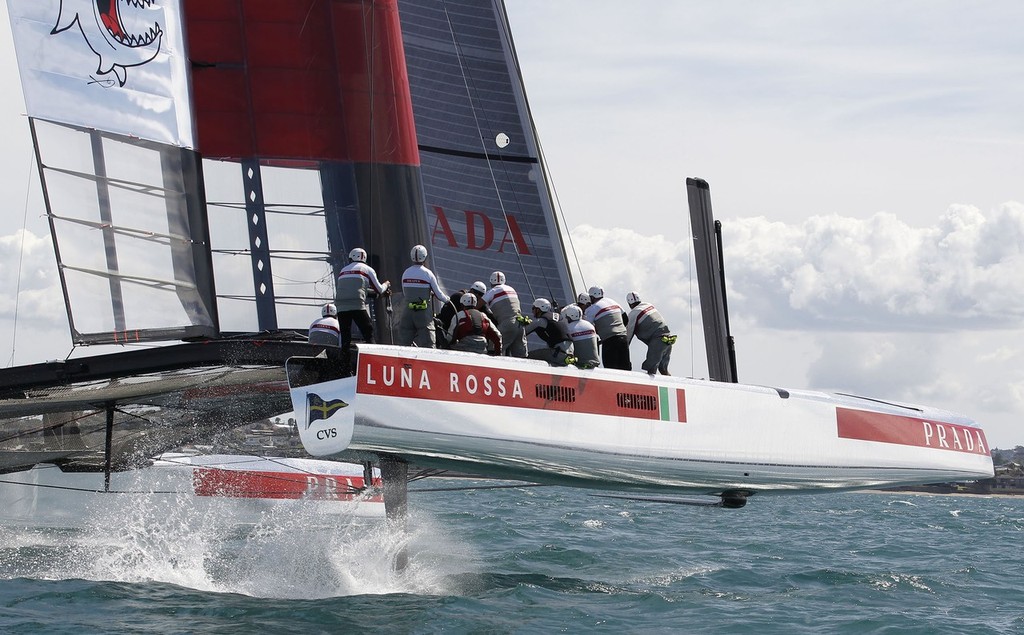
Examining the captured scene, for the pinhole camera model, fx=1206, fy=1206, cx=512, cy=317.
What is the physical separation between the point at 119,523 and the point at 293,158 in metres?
6.80

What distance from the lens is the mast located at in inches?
427

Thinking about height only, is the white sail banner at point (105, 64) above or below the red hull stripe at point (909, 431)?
above

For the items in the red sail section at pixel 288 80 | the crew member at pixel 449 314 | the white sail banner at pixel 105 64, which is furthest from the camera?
the red sail section at pixel 288 80

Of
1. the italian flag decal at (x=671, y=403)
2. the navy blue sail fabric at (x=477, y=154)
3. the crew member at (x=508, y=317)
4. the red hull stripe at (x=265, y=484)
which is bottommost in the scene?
the red hull stripe at (x=265, y=484)

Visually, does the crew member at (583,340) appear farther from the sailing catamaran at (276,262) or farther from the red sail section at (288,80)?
the red sail section at (288,80)

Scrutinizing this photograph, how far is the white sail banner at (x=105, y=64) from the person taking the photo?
29.4 feet

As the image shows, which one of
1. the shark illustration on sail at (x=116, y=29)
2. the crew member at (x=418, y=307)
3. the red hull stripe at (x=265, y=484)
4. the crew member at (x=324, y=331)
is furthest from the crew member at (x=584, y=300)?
the red hull stripe at (x=265, y=484)

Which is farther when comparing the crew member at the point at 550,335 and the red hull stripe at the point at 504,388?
the crew member at the point at 550,335

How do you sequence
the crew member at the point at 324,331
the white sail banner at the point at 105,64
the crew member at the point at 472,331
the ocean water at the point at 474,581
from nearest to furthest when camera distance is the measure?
1. the ocean water at the point at 474,581
2. the crew member at the point at 472,331
3. the white sail banner at the point at 105,64
4. the crew member at the point at 324,331

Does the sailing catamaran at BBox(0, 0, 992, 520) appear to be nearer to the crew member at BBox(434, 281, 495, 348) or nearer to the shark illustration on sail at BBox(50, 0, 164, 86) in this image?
the shark illustration on sail at BBox(50, 0, 164, 86)

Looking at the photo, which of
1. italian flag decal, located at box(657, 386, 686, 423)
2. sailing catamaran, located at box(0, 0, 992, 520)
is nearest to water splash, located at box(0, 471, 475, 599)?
sailing catamaran, located at box(0, 0, 992, 520)

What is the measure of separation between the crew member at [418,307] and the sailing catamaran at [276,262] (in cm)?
38

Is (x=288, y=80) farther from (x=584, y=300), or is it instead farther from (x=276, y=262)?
(x=584, y=300)

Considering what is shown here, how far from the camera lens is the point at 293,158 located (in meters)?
9.86
